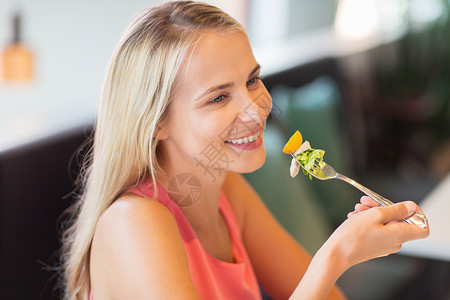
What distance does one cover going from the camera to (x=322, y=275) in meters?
0.87

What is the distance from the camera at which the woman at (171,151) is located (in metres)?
0.88

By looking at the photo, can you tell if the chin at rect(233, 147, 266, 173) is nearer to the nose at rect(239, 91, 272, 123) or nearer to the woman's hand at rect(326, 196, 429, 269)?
the nose at rect(239, 91, 272, 123)

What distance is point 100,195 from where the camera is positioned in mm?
1002

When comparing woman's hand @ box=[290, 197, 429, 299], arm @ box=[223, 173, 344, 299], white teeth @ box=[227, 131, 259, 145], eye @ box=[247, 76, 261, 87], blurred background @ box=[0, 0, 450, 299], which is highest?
eye @ box=[247, 76, 261, 87]

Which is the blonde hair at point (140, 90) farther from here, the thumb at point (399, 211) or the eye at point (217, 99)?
the thumb at point (399, 211)

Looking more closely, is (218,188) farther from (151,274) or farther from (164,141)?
(151,274)

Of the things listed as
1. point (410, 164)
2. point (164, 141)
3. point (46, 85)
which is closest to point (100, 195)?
point (164, 141)

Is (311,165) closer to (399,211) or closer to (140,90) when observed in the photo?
(399,211)

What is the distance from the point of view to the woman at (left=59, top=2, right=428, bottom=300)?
0.88 m

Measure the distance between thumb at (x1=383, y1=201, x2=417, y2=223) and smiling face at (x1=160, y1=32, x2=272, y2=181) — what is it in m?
0.22

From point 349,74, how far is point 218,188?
2.55 meters

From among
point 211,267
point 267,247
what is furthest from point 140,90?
point 267,247

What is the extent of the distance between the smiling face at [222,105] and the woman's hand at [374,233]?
7.1 inches
